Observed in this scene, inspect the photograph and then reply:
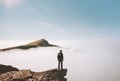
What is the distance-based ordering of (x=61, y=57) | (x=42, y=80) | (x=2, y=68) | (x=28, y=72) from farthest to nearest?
1. (x=2, y=68)
2. (x=61, y=57)
3. (x=28, y=72)
4. (x=42, y=80)

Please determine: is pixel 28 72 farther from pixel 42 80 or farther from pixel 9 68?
pixel 9 68

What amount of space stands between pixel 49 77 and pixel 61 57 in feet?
18.5

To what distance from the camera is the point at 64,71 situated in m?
31.6

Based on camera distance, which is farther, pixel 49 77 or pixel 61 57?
pixel 61 57

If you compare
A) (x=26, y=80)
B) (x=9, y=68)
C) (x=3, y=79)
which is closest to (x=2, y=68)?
(x=9, y=68)

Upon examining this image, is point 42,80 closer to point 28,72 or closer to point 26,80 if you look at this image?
point 26,80

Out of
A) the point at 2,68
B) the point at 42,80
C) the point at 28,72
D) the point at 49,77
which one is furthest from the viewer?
the point at 2,68

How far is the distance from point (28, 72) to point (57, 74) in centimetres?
513

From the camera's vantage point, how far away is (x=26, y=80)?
84.3ft

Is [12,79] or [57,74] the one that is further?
[57,74]

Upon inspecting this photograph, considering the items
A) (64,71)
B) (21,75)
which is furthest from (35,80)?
(64,71)

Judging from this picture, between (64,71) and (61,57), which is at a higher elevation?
(61,57)

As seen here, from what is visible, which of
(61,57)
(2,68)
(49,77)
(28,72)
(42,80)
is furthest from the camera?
(2,68)

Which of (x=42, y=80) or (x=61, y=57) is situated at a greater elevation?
(x=61, y=57)
